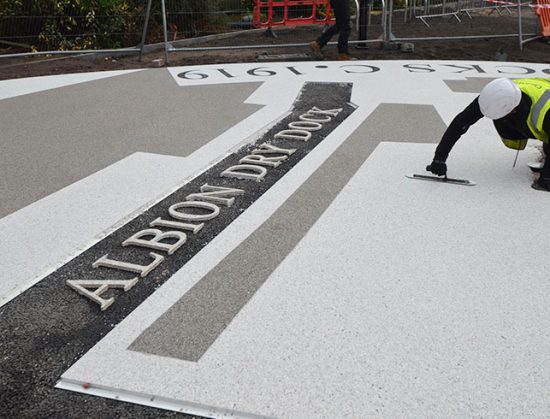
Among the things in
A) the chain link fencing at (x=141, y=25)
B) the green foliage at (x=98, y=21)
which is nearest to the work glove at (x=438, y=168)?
the chain link fencing at (x=141, y=25)

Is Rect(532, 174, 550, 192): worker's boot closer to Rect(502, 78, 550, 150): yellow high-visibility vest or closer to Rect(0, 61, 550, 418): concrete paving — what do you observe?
Rect(0, 61, 550, 418): concrete paving

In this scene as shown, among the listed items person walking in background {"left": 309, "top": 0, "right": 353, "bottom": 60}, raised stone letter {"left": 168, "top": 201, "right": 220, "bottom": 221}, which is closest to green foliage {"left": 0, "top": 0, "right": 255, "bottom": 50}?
person walking in background {"left": 309, "top": 0, "right": 353, "bottom": 60}

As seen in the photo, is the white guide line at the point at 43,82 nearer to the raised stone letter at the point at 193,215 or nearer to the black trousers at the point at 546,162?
the raised stone letter at the point at 193,215

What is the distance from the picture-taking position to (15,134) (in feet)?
19.0

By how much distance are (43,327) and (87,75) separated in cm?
680

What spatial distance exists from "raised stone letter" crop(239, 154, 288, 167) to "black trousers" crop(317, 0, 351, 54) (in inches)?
206

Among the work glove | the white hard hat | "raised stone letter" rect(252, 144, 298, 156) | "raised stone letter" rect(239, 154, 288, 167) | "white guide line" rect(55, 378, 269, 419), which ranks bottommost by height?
"white guide line" rect(55, 378, 269, 419)

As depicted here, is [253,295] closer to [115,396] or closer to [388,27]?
[115,396]

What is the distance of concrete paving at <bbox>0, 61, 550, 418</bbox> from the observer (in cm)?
236

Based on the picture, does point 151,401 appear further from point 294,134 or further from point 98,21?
point 98,21

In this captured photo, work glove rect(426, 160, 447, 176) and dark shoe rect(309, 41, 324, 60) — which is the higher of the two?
dark shoe rect(309, 41, 324, 60)

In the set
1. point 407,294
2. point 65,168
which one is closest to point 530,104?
point 407,294

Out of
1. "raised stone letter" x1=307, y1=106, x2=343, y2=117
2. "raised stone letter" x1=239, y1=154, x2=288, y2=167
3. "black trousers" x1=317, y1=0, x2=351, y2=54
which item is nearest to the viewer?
"raised stone letter" x1=239, y1=154, x2=288, y2=167

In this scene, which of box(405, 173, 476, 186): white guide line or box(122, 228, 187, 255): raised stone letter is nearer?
box(122, 228, 187, 255): raised stone letter
